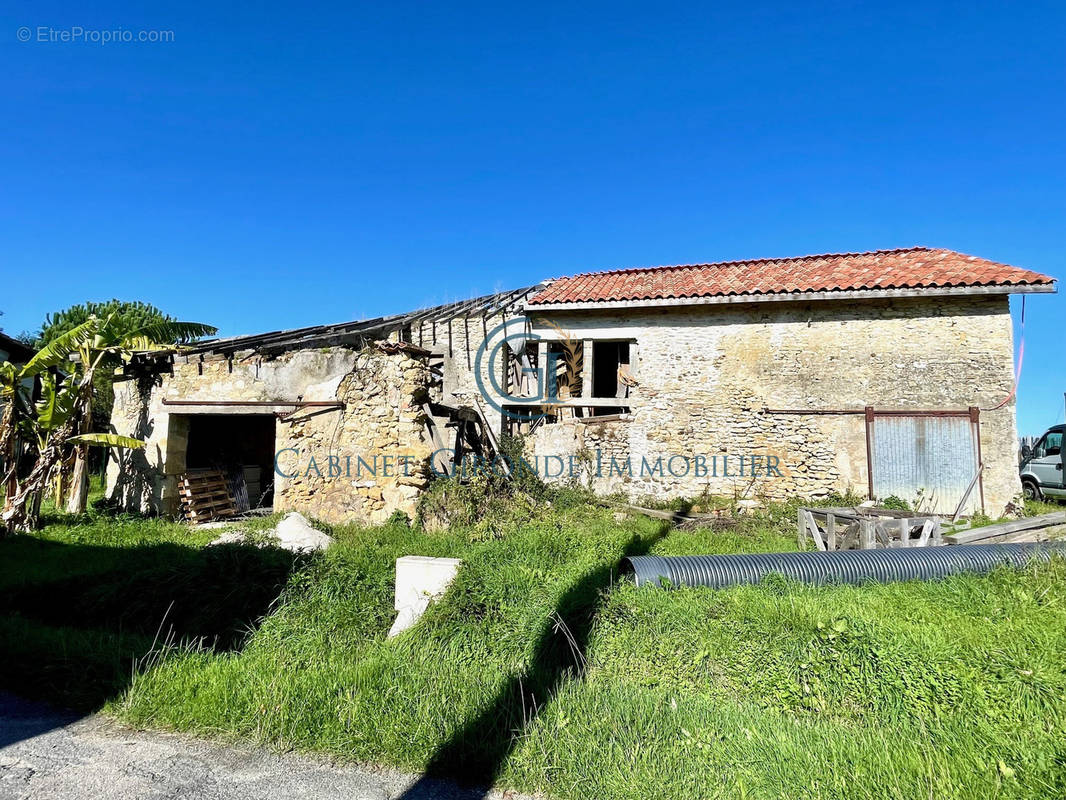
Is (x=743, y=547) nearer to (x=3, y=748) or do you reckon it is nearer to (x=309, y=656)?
(x=309, y=656)

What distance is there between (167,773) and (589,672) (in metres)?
2.52

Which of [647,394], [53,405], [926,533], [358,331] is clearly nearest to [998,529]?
[926,533]

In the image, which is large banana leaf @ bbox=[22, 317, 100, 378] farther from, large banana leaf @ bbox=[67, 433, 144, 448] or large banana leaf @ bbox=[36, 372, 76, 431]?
large banana leaf @ bbox=[67, 433, 144, 448]

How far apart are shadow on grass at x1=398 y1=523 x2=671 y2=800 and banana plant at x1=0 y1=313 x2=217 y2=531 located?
936 cm

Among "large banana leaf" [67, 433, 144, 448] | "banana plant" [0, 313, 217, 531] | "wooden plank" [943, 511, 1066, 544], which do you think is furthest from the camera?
"large banana leaf" [67, 433, 144, 448]

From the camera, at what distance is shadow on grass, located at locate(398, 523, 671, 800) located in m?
2.97

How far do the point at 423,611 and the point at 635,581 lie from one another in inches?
73.3

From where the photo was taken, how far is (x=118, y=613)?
5.20m

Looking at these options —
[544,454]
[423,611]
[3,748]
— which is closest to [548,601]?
[423,611]

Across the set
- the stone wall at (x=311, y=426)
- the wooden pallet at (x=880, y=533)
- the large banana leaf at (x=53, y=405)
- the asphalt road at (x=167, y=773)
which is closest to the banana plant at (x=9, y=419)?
the large banana leaf at (x=53, y=405)

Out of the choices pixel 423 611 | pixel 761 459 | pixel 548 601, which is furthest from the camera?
pixel 761 459

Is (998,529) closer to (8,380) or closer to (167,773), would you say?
(167,773)

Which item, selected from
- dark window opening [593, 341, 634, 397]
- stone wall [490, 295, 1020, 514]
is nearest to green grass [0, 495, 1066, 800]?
stone wall [490, 295, 1020, 514]

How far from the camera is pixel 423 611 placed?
4.76 m
